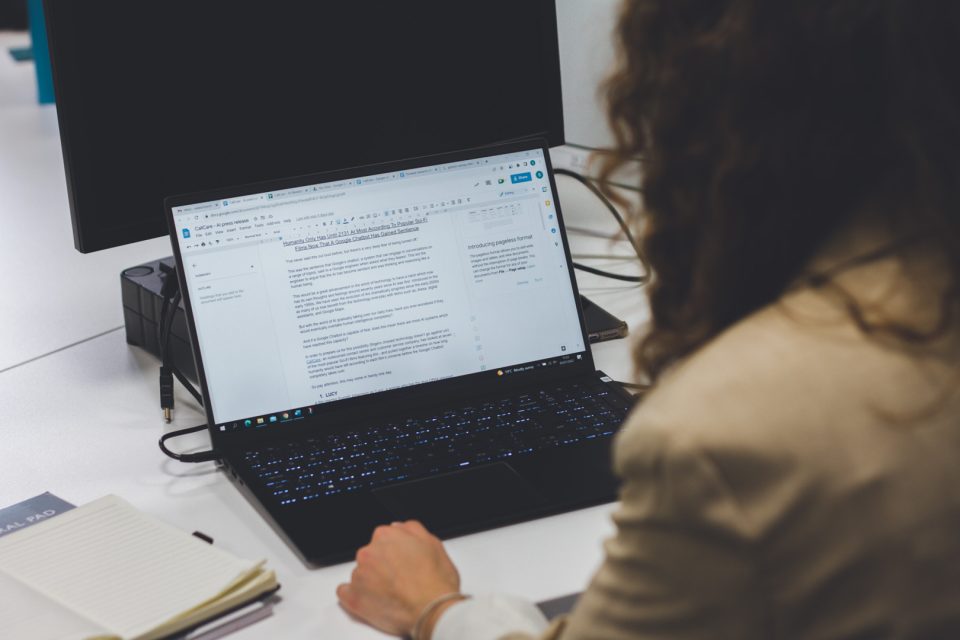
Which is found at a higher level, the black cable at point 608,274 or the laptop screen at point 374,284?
the laptop screen at point 374,284

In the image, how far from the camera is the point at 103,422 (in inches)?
45.0

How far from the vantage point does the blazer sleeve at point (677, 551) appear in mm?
521

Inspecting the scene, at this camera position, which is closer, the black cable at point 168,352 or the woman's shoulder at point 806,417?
the woman's shoulder at point 806,417

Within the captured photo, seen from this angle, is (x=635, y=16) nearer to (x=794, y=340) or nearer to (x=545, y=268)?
(x=794, y=340)

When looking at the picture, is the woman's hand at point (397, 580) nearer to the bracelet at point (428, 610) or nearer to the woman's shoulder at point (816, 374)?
the bracelet at point (428, 610)

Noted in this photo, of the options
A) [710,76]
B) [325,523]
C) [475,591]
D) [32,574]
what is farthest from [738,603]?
[32,574]

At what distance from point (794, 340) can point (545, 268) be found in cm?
64

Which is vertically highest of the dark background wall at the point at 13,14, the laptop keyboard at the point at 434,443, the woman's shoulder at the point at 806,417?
the dark background wall at the point at 13,14

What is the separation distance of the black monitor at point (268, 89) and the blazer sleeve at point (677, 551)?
2.45 ft

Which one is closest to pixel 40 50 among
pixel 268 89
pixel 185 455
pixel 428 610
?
pixel 268 89

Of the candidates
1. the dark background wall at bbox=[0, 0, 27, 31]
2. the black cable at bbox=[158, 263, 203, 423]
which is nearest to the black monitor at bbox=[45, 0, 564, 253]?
the black cable at bbox=[158, 263, 203, 423]

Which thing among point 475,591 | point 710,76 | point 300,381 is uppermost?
point 710,76

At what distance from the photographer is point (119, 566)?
865 mm

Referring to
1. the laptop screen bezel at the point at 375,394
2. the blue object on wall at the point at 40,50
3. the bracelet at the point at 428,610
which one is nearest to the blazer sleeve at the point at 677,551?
the bracelet at the point at 428,610
